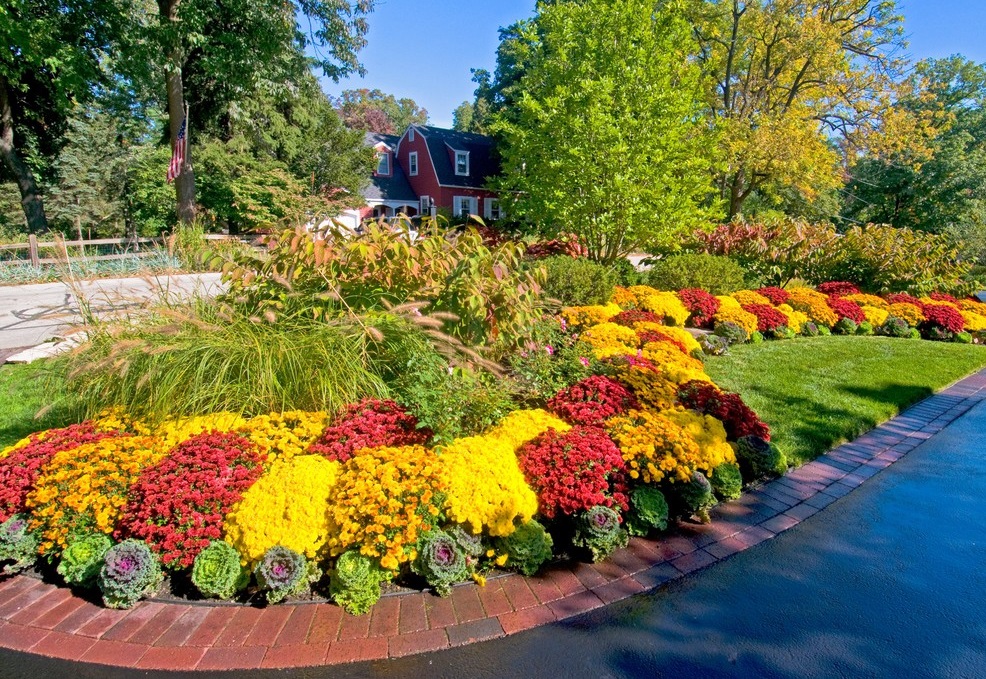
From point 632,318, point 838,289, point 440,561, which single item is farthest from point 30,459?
point 838,289

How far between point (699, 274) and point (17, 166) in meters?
22.2

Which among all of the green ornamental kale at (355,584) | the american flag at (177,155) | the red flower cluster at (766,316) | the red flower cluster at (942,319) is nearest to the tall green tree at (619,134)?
the red flower cluster at (766,316)

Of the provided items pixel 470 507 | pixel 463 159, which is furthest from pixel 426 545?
pixel 463 159

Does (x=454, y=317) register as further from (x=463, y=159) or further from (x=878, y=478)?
(x=463, y=159)

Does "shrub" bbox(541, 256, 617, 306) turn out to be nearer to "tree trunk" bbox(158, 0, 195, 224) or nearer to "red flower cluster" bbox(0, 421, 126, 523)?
"red flower cluster" bbox(0, 421, 126, 523)

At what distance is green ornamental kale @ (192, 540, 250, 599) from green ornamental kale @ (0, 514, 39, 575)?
89 cm

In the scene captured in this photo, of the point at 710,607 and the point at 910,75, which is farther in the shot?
the point at 910,75

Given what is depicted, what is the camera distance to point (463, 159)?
106 ft

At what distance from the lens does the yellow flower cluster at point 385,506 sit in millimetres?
2684

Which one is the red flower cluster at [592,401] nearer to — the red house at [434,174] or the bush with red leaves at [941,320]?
the bush with red leaves at [941,320]

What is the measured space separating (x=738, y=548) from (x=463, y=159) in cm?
3147

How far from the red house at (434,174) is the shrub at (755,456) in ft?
93.3

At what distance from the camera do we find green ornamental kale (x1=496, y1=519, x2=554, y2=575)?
9.48 ft

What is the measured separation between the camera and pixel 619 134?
31.9 ft
